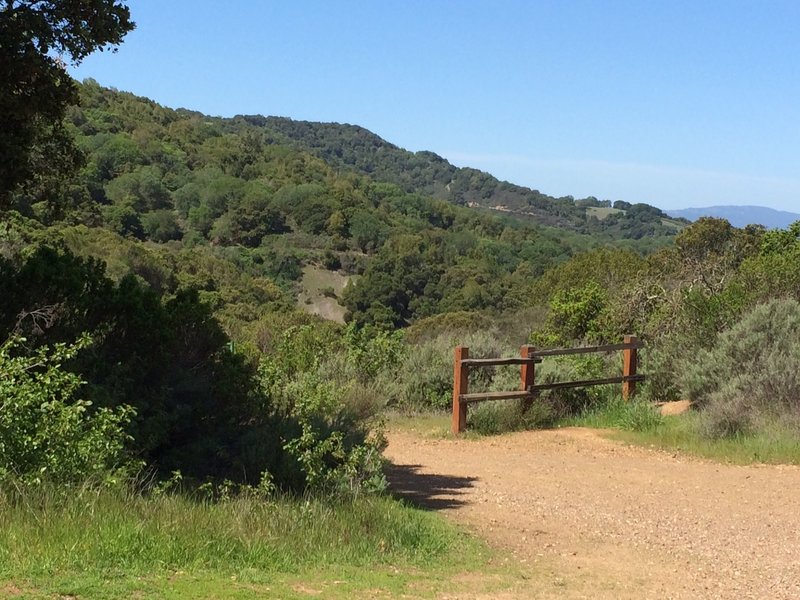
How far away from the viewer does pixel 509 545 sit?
24.2 feet

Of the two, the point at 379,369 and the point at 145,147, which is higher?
the point at 145,147

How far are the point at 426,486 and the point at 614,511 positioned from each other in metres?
2.16

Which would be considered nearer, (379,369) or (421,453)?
(421,453)

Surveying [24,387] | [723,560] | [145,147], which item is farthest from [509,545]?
[145,147]

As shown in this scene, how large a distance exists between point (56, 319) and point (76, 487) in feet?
8.54

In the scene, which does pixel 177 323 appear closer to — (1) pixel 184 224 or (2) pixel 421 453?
(2) pixel 421 453

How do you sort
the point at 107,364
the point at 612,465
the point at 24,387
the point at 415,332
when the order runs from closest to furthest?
1. the point at 24,387
2. the point at 107,364
3. the point at 612,465
4. the point at 415,332

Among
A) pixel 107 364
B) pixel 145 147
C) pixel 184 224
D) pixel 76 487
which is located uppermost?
pixel 145 147

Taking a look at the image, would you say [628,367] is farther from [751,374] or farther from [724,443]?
[724,443]

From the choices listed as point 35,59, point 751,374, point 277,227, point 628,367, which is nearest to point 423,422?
point 628,367

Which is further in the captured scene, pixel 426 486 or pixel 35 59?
pixel 426 486

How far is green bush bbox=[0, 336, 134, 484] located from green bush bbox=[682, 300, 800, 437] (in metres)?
8.70

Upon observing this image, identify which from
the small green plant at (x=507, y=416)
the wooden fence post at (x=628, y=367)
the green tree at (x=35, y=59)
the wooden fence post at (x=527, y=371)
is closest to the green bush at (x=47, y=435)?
the green tree at (x=35, y=59)

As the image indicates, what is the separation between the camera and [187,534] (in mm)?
5691
